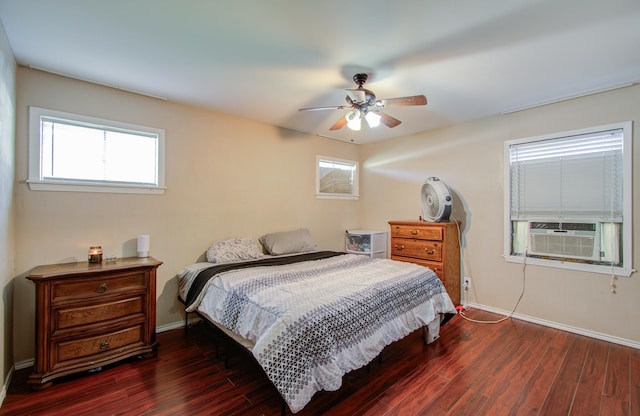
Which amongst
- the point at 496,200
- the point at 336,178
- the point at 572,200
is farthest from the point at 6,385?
the point at 572,200

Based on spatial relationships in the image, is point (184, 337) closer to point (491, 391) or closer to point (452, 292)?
point (491, 391)

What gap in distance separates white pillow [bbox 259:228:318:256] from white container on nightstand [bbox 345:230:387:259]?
1.01 metres

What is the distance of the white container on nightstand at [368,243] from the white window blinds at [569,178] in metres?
1.88

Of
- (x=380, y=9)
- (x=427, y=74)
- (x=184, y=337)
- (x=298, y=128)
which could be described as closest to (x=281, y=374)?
(x=184, y=337)

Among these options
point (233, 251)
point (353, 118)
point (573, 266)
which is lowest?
point (573, 266)

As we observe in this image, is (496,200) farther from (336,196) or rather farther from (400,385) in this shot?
(400,385)

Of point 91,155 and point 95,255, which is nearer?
point 95,255

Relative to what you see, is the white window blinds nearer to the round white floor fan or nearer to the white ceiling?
the white ceiling

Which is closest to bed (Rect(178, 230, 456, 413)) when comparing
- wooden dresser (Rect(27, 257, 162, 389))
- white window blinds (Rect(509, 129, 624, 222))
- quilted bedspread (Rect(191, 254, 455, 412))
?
quilted bedspread (Rect(191, 254, 455, 412))

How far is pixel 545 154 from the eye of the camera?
10.8 feet

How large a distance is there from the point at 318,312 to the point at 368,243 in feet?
9.60

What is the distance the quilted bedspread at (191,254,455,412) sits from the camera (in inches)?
65.2

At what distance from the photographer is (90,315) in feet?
7.42

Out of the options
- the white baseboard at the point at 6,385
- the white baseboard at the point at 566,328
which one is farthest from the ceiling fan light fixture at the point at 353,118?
the white baseboard at the point at 6,385
